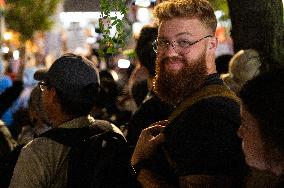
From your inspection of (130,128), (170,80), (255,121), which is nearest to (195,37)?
(170,80)

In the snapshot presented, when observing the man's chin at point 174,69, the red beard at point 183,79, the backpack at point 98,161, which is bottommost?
the backpack at point 98,161

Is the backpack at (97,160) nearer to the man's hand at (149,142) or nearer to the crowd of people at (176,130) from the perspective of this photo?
the crowd of people at (176,130)

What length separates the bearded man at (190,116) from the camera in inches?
98.5

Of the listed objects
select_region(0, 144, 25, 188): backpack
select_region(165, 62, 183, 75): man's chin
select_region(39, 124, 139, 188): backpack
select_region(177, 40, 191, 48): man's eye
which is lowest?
select_region(0, 144, 25, 188): backpack

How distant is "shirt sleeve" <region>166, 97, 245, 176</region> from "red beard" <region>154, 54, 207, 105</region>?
24 centimetres

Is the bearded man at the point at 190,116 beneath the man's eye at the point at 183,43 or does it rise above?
beneath

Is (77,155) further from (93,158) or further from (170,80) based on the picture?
(170,80)

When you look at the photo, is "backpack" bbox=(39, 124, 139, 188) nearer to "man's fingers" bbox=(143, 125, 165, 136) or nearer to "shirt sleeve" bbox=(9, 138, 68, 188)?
"shirt sleeve" bbox=(9, 138, 68, 188)

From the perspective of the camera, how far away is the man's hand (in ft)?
8.80

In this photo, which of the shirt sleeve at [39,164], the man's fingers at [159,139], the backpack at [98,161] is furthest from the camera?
the shirt sleeve at [39,164]

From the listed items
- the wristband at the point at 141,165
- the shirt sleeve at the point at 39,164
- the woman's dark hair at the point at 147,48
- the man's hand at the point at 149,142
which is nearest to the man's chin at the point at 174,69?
the man's hand at the point at 149,142

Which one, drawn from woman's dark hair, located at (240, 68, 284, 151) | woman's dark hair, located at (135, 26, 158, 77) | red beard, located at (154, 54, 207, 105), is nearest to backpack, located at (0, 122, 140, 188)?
red beard, located at (154, 54, 207, 105)

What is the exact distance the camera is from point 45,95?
3.53m

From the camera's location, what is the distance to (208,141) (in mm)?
2480
